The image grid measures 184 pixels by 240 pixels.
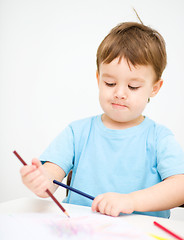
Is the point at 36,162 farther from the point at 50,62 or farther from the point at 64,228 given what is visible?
the point at 50,62

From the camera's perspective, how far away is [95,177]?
817mm

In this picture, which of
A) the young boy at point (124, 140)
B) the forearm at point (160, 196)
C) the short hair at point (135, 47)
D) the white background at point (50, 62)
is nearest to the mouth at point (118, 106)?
the young boy at point (124, 140)

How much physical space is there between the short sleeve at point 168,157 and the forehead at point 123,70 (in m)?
0.17

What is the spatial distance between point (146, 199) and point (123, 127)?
260mm

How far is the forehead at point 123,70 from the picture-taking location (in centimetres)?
75

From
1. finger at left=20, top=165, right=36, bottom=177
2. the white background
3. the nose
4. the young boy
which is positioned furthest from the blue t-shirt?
the white background

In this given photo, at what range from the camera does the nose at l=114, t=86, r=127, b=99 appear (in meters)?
0.75

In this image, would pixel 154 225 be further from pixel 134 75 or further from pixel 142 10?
pixel 142 10

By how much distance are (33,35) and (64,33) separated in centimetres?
22

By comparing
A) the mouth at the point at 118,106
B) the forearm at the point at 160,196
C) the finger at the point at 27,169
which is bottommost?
the forearm at the point at 160,196

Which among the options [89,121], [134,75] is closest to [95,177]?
[89,121]

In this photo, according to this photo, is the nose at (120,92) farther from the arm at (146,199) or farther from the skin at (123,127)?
the arm at (146,199)

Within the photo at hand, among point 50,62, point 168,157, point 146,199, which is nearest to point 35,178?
point 146,199

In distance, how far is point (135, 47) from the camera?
78cm
